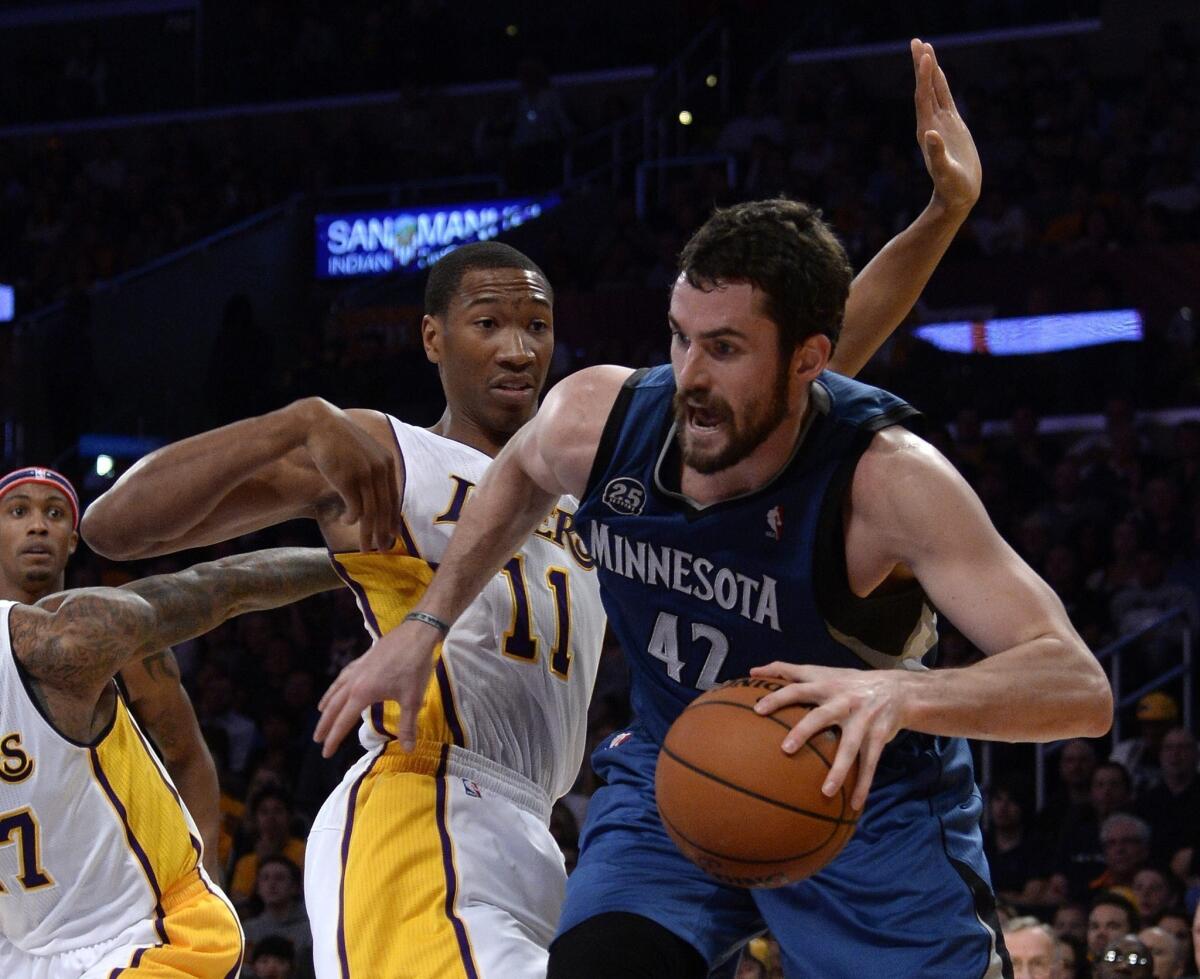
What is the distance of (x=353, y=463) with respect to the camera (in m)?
3.56

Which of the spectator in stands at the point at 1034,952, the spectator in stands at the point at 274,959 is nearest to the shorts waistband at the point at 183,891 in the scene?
the spectator in stands at the point at 1034,952

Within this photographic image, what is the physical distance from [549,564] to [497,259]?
759 mm

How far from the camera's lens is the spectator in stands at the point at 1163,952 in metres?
6.09

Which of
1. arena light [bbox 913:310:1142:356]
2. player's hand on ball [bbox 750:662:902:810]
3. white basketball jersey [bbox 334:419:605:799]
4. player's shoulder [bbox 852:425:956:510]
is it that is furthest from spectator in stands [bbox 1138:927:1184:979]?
arena light [bbox 913:310:1142:356]

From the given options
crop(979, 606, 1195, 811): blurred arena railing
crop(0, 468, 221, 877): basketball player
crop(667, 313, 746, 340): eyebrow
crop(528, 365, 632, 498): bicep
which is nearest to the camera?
crop(667, 313, 746, 340): eyebrow

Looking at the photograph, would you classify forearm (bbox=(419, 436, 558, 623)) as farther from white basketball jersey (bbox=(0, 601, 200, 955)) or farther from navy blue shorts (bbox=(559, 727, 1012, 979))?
white basketball jersey (bbox=(0, 601, 200, 955))

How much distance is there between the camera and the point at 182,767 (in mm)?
5113

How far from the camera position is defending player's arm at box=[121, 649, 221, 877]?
16.7 feet

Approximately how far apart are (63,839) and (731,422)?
2284 mm

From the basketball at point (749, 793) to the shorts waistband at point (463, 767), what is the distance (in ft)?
3.21

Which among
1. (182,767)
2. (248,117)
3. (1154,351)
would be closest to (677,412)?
(182,767)

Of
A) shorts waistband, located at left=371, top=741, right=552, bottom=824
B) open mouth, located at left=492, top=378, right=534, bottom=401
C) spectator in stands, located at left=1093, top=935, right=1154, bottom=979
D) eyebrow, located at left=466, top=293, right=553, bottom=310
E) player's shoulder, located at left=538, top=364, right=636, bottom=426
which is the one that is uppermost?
eyebrow, located at left=466, top=293, right=553, bottom=310

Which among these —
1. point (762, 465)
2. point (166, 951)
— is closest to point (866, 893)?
Answer: point (762, 465)

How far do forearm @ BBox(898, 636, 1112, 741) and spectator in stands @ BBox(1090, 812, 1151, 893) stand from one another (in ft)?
14.8
